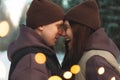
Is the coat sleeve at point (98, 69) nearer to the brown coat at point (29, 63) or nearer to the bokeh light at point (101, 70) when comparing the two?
the bokeh light at point (101, 70)

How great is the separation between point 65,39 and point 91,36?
0.61 ft

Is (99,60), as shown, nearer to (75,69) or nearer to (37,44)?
(75,69)

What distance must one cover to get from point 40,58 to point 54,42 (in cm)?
32

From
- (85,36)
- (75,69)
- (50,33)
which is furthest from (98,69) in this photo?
(50,33)

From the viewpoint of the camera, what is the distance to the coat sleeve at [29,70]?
3166 mm

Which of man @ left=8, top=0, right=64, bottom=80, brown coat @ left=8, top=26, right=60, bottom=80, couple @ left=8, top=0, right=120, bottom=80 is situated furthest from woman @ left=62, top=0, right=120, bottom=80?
brown coat @ left=8, top=26, right=60, bottom=80

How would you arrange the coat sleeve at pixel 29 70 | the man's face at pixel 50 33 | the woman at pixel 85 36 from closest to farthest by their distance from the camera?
the coat sleeve at pixel 29 70 < the man's face at pixel 50 33 < the woman at pixel 85 36

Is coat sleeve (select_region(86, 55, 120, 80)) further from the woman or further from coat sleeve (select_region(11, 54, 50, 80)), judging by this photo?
coat sleeve (select_region(11, 54, 50, 80))

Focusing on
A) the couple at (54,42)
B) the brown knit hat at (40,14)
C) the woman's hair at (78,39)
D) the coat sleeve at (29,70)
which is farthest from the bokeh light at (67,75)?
the brown knit hat at (40,14)

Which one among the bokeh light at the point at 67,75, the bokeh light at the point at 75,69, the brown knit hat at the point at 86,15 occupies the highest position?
the brown knit hat at the point at 86,15

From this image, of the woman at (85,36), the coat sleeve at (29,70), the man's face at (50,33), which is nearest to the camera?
the coat sleeve at (29,70)

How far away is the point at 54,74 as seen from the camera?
131 inches

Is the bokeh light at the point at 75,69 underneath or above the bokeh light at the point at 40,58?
underneath

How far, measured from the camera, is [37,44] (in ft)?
10.9
